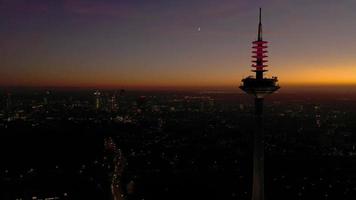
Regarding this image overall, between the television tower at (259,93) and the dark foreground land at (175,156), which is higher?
the television tower at (259,93)

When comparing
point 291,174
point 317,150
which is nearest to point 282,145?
point 317,150

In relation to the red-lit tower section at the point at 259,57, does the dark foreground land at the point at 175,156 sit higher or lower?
lower

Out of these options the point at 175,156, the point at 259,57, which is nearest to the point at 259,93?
the point at 259,57

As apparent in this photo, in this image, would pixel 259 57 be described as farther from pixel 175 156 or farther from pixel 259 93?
pixel 175 156

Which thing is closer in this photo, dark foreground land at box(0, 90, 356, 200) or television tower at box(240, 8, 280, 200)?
television tower at box(240, 8, 280, 200)

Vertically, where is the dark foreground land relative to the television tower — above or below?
below

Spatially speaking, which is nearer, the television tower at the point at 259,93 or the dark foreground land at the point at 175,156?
the television tower at the point at 259,93

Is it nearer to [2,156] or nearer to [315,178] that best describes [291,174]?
[315,178]

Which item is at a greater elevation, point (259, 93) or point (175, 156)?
point (259, 93)

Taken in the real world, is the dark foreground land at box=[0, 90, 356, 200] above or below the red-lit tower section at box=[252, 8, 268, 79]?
below
